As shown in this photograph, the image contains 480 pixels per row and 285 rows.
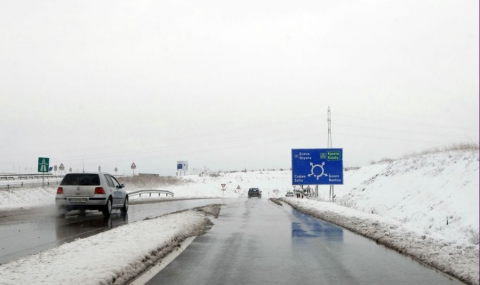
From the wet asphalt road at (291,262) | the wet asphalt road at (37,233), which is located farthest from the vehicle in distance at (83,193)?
the wet asphalt road at (291,262)

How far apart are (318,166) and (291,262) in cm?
2828

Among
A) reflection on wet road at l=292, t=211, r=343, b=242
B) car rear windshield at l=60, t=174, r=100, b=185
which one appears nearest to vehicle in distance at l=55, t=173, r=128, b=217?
car rear windshield at l=60, t=174, r=100, b=185

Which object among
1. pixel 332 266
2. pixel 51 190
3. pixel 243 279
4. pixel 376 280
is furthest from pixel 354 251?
pixel 51 190

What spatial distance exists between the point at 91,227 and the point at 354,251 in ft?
29.0

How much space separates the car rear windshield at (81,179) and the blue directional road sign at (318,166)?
20.3 m

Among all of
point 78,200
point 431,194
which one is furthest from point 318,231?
point 431,194

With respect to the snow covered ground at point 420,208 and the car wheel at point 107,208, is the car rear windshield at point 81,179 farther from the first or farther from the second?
the snow covered ground at point 420,208

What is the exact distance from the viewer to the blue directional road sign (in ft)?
118

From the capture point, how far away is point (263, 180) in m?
109

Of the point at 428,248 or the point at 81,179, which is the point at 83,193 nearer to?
the point at 81,179

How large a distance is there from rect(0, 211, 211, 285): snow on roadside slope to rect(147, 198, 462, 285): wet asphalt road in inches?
19.9

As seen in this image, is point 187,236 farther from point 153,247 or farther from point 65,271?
point 65,271

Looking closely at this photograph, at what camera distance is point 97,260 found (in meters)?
8.00

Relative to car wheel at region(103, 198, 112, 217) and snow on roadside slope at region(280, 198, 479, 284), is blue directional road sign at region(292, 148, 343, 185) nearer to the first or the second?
car wheel at region(103, 198, 112, 217)
